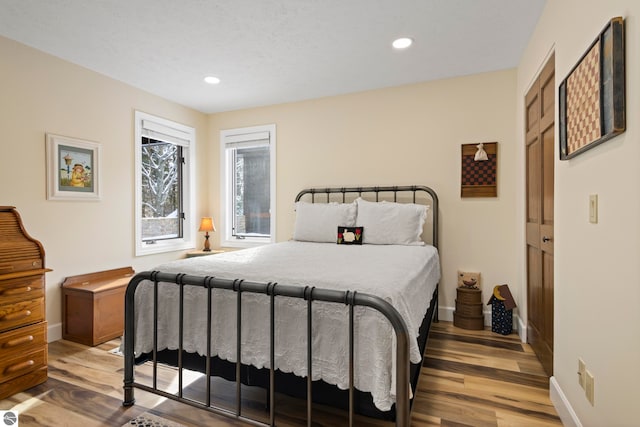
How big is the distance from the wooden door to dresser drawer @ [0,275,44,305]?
331 cm

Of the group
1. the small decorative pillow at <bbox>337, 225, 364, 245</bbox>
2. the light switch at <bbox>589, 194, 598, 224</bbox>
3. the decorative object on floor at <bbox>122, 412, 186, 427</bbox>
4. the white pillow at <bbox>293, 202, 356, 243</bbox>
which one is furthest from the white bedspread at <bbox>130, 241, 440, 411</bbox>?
the white pillow at <bbox>293, 202, 356, 243</bbox>

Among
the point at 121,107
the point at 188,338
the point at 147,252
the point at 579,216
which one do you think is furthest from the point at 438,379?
the point at 121,107

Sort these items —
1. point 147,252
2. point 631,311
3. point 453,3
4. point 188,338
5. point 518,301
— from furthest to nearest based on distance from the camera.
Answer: point 147,252 → point 518,301 → point 453,3 → point 188,338 → point 631,311

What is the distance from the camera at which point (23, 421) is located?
5.90 ft

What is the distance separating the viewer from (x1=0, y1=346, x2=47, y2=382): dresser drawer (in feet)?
6.73

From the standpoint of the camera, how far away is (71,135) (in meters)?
3.07

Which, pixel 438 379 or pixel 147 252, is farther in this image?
pixel 147 252

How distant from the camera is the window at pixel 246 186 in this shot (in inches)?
175

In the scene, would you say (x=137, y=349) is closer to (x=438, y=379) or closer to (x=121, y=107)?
(x=438, y=379)

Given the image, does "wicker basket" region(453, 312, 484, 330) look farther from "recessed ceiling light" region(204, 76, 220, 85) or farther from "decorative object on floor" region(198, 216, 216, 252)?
"recessed ceiling light" region(204, 76, 220, 85)

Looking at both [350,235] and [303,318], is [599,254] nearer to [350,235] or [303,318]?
[303,318]

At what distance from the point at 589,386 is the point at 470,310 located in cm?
175

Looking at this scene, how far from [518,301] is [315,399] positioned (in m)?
2.39

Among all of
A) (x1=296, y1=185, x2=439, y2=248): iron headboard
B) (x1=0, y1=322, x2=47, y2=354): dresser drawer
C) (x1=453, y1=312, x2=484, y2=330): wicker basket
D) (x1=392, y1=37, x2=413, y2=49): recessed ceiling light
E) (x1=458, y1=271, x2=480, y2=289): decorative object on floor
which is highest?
(x1=392, y1=37, x2=413, y2=49): recessed ceiling light
